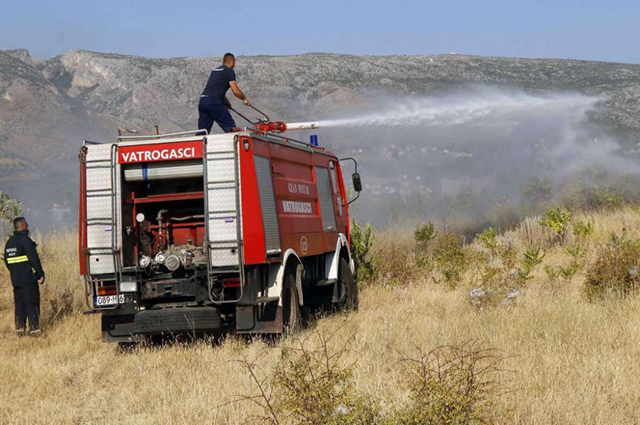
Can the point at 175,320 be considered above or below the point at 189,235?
below

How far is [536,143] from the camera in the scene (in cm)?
4953

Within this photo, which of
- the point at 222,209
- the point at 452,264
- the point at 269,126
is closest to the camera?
the point at 222,209

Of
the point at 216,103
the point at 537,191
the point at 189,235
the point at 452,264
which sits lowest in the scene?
the point at 452,264

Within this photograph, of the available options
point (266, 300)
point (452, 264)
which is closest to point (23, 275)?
point (266, 300)

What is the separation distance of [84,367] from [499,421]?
5570 millimetres

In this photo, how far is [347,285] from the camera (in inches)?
552

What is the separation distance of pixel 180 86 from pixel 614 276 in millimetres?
76593

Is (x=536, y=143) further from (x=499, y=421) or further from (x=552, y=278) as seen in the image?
(x=499, y=421)

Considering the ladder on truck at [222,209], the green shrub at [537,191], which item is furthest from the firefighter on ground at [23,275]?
the green shrub at [537,191]

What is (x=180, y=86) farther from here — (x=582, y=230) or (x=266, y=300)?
(x=266, y=300)

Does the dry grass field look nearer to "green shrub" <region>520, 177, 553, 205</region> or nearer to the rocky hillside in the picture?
"green shrub" <region>520, 177, 553, 205</region>

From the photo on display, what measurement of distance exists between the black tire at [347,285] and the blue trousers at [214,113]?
2.95m

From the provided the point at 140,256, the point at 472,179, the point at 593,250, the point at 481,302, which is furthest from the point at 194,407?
the point at 472,179

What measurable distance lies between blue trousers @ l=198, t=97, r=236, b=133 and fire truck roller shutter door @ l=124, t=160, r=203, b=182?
85.7 inches
